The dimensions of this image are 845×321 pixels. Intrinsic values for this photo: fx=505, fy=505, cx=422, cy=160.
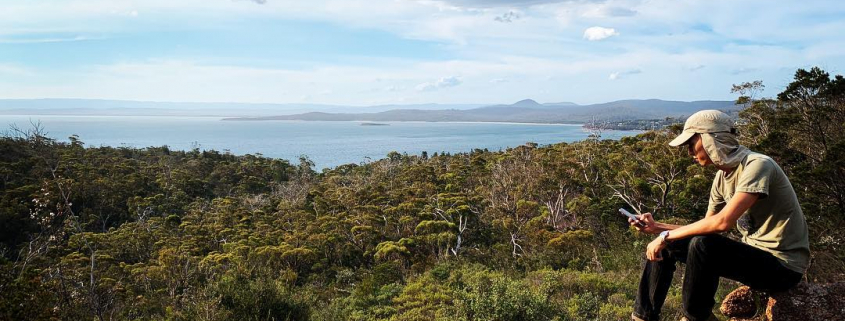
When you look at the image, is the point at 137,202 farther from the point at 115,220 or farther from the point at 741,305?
the point at 741,305

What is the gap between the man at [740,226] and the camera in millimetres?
2492

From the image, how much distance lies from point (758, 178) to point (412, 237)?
48.9ft

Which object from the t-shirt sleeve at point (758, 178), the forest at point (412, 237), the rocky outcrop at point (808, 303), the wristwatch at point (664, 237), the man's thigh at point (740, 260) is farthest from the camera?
the forest at point (412, 237)

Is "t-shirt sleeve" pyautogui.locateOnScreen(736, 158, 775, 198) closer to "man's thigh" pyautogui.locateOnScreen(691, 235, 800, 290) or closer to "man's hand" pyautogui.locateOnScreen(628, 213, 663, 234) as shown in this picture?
"man's thigh" pyautogui.locateOnScreen(691, 235, 800, 290)

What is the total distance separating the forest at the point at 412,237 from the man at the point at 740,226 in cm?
259

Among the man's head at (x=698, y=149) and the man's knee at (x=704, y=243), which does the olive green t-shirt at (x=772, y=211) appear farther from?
the man's knee at (x=704, y=243)

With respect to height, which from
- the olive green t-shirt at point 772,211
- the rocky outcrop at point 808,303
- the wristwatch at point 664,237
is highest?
the olive green t-shirt at point 772,211

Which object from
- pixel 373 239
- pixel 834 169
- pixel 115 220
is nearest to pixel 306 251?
pixel 373 239

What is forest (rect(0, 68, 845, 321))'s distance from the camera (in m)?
7.80

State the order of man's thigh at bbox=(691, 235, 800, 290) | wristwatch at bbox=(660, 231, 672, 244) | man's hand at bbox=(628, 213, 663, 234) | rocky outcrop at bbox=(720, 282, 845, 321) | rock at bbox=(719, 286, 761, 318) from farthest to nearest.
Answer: rock at bbox=(719, 286, 761, 318) → man's hand at bbox=(628, 213, 663, 234) → rocky outcrop at bbox=(720, 282, 845, 321) → wristwatch at bbox=(660, 231, 672, 244) → man's thigh at bbox=(691, 235, 800, 290)

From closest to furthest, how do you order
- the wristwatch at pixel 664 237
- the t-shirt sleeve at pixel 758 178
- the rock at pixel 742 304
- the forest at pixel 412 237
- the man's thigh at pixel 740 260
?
the t-shirt sleeve at pixel 758 178 → the man's thigh at pixel 740 260 → the wristwatch at pixel 664 237 → the rock at pixel 742 304 → the forest at pixel 412 237

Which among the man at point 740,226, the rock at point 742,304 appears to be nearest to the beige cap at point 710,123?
the man at point 740,226

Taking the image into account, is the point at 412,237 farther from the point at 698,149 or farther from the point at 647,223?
the point at 698,149

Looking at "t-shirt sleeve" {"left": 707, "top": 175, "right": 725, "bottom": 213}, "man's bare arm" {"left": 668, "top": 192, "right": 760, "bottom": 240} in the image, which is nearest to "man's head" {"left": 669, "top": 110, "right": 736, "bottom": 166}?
"t-shirt sleeve" {"left": 707, "top": 175, "right": 725, "bottom": 213}
